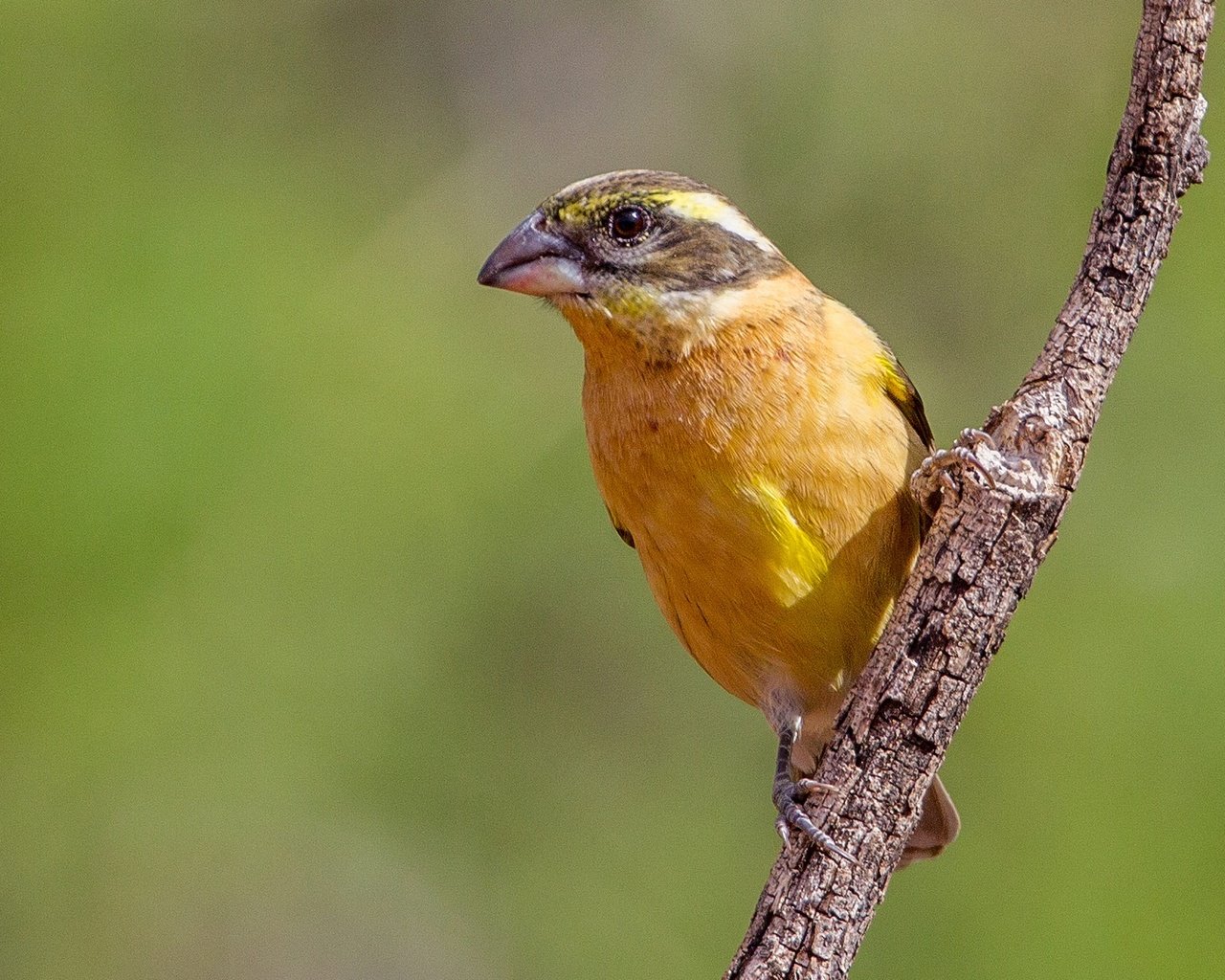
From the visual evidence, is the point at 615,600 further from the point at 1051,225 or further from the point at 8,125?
the point at 8,125

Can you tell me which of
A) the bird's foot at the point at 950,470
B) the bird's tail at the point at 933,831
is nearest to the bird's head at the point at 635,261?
the bird's foot at the point at 950,470

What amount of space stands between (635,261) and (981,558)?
140 centimetres

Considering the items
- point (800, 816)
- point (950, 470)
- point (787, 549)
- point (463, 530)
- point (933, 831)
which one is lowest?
point (800, 816)

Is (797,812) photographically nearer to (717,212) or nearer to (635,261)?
(635,261)

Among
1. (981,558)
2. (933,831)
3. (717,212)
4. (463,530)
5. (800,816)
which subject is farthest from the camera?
(463,530)

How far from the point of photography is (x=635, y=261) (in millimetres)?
4527

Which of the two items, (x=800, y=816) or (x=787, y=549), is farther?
(x=787, y=549)

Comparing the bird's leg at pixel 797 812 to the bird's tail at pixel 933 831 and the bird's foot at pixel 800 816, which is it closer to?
the bird's foot at pixel 800 816

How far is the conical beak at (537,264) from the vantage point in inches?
179

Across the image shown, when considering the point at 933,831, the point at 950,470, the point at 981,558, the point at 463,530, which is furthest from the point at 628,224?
the point at 463,530

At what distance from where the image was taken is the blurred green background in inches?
264

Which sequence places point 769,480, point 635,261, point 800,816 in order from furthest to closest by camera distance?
point 635,261, point 769,480, point 800,816

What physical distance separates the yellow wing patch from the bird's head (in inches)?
19.4

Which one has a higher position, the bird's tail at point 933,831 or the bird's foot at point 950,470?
the bird's foot at point 950,470
